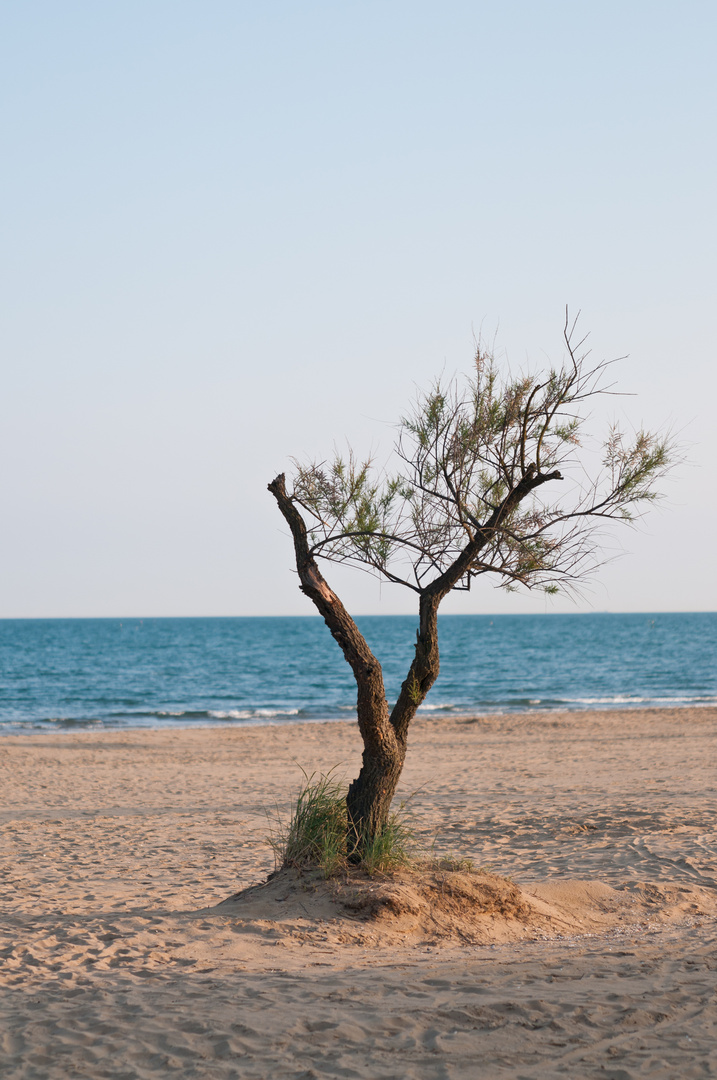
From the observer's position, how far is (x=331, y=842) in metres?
7.42

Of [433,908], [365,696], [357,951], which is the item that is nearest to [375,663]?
[365,696]

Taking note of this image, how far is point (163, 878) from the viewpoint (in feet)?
29.7

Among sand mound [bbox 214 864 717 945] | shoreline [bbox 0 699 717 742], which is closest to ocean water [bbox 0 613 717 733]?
shoreline [bbox 0 699 717 742]

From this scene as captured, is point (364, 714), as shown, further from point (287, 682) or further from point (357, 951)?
point (287, 682)

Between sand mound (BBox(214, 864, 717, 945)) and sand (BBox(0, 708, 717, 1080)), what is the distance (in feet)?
0.08

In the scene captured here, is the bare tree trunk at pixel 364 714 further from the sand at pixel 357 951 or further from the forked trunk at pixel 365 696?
the sand at pixel 357 951

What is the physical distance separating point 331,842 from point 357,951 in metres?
1.15

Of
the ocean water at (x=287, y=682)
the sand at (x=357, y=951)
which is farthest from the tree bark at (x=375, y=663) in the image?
the ocean water at (x=287, y=682)

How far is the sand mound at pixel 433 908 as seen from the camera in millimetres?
6809

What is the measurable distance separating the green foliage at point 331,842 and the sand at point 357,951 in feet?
0.84

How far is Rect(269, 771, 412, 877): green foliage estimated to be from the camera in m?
7.37

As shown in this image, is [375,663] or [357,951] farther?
[375,663]

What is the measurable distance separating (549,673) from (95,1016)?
49185mm

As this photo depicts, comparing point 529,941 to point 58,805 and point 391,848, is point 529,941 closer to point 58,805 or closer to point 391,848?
point 391,848
